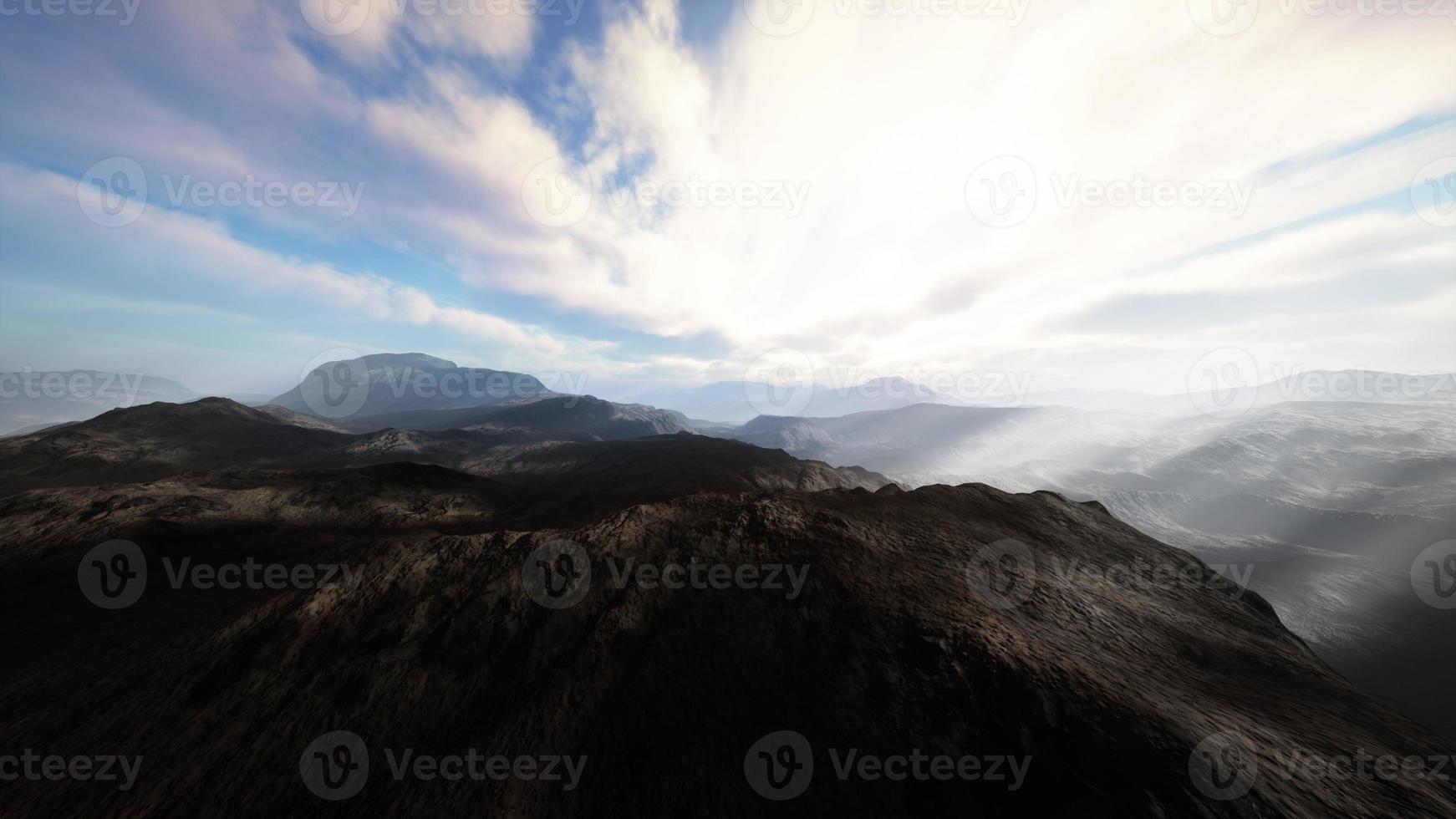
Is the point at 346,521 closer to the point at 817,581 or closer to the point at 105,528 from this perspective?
the point at 105,528

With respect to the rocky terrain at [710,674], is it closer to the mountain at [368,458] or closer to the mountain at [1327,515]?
the mountain at [1327,515]

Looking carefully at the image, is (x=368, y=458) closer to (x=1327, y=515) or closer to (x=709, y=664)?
(x=709, y=664)

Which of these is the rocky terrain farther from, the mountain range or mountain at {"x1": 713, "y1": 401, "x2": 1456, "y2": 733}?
mountain at {"x1": 713, "y1": 401, "x2": 1456, "y2": 733}

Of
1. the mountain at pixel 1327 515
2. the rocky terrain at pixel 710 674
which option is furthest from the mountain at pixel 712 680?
the mountain at pixel 1327 515

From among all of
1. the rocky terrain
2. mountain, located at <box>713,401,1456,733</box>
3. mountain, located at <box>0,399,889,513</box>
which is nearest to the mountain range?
the rocky terrain

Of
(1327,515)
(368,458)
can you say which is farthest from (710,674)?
(1327,515)

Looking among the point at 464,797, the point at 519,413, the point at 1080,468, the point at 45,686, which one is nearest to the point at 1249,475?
the point at 1080,468
